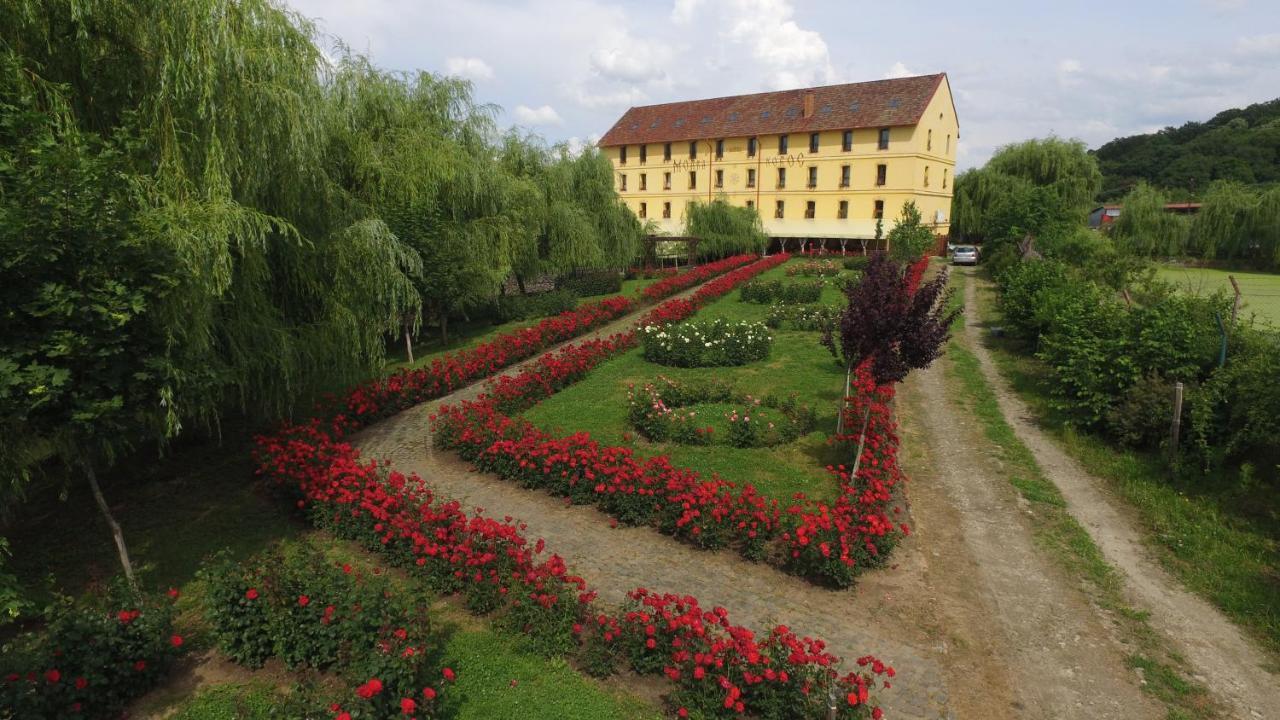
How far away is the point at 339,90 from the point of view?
47.2ft

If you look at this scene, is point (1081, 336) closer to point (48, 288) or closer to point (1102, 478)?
point (1102, 478)

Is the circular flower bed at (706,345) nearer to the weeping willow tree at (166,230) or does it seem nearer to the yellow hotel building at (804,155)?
the weeping willow tree at (166,230)

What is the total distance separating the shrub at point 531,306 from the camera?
901 inches

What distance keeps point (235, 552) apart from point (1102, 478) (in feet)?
38.2

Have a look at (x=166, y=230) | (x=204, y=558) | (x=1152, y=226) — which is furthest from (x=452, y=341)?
(x=1152, y=226)

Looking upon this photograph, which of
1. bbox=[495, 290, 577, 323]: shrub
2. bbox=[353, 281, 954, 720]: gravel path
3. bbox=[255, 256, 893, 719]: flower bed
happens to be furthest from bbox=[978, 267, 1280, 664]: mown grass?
bbox=[495, 290, 577, 323]: shrub

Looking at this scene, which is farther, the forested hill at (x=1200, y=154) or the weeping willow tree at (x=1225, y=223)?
the forested hill at (x=1200, y=154)

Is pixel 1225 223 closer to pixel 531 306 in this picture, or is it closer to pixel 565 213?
pixel 565 213

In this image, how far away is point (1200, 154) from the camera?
3044 inches

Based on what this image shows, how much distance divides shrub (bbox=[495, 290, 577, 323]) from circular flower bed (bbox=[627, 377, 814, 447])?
10.7 metres

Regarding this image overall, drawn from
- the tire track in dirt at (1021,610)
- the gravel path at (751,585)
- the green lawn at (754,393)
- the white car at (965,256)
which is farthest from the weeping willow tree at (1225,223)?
the gravel path at (751,585)

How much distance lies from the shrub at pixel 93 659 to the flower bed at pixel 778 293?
22.3 m

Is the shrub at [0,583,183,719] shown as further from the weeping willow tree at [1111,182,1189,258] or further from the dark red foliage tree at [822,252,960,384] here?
the weeping willow tree at [1111,182,1189,258]

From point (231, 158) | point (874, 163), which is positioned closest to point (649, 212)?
point (874, 163)
